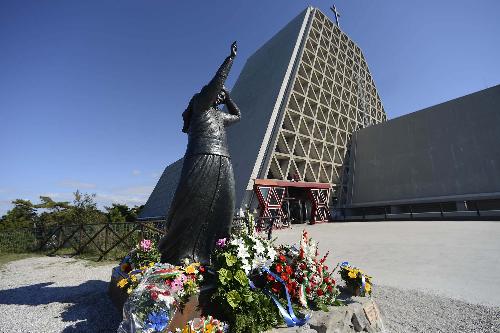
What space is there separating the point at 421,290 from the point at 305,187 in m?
19.5

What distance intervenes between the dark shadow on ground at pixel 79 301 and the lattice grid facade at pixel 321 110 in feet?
57.4

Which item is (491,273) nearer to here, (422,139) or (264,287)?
(264,287)

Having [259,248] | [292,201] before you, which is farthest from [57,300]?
[292,201]

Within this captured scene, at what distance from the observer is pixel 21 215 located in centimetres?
2745

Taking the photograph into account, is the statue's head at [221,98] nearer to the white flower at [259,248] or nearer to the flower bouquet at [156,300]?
the white flower at [259,248]

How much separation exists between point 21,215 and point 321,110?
34667 millimetres

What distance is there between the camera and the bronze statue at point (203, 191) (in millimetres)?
4598

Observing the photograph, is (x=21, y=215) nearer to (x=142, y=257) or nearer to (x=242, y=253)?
(x=142, y=257)

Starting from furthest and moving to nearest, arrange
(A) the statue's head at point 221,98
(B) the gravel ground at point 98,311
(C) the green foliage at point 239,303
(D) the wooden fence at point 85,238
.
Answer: (D) the wooden fence at point 85,238
(A) the statue's head at point 221,98
(B) the gravel ground at point 98,311
(C) the green foliage at point 239,303

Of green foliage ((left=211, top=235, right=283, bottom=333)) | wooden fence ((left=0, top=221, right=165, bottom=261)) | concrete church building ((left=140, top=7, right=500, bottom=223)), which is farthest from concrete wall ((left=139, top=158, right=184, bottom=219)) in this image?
green foliage ((left=211, top=235, right=283, bottom=333))

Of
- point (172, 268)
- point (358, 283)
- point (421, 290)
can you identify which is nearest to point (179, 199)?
point (172, 268)

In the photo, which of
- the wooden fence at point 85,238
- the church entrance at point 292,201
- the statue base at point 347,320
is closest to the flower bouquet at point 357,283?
the statue base at point 347,320

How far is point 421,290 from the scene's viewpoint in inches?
243

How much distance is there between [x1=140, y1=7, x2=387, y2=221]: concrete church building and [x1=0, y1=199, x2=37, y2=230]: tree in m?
13.4
